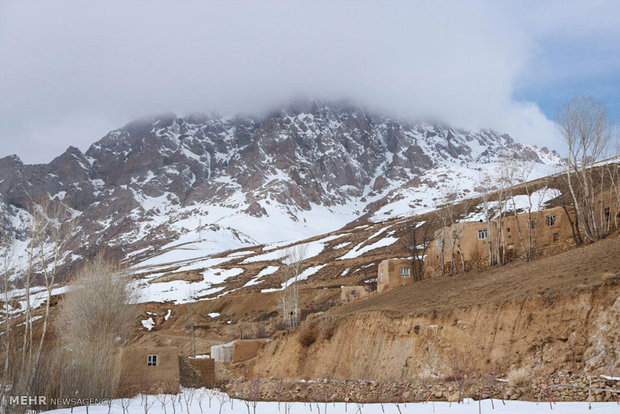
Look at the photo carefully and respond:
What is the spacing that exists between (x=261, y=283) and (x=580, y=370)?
90221 mm

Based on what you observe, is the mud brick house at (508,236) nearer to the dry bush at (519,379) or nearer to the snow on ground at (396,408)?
the dry bush at (519,379)

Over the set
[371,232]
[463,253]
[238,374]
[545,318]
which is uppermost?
[371,232]

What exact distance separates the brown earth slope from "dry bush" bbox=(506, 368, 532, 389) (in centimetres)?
86

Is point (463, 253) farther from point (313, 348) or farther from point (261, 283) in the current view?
point (261, 283)

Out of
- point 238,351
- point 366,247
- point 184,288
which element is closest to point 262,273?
point 184,288

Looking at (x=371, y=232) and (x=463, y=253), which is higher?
(x=371, y=232)

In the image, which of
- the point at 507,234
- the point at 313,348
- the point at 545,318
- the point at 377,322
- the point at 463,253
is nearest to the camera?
the point at 545,318

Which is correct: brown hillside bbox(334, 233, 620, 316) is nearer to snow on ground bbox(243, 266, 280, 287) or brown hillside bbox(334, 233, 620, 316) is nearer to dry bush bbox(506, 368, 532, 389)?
dry bush bbox(506, 368, 532, 389)

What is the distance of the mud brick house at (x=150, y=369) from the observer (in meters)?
37.5

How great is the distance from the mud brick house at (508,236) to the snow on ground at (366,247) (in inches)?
2605

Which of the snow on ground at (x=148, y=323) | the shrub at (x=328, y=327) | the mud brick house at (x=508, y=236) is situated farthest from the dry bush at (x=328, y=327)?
the snow on ground at (x=148, y=323)

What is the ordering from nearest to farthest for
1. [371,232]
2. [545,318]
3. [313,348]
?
[545,318]
[313,348]
[371,232]

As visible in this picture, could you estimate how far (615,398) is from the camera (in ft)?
60.7

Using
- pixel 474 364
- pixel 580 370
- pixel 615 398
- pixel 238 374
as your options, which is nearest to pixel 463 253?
pixel 238 374
